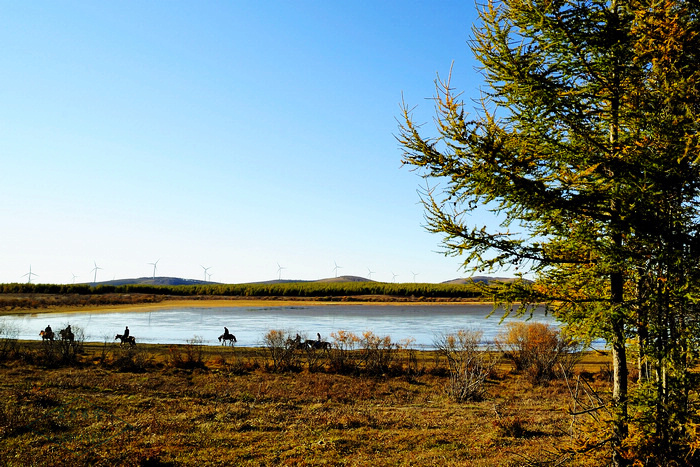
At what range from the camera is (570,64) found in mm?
7309

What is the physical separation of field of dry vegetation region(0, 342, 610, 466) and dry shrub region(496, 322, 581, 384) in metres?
0.75

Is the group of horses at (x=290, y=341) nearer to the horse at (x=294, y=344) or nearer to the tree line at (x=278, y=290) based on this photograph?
the horse at (x=294, y=344)

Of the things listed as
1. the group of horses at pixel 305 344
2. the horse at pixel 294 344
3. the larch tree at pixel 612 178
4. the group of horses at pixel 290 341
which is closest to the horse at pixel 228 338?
the group of horses at pixel 290 341

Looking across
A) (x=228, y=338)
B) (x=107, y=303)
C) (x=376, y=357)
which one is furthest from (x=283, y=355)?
(x=107, y=303)

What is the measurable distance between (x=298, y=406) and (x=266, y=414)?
1.91 meters

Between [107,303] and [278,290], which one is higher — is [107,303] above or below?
below

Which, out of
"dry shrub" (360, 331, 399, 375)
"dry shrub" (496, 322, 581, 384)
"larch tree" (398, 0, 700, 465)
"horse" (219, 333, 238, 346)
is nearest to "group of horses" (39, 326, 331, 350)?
"dry shrub" (360, 331, 399, 375)

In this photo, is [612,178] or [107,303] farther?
[107,303]

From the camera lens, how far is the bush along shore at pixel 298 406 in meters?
10.8

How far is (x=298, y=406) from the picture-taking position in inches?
672

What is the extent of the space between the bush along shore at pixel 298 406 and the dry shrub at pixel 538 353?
0.09 m

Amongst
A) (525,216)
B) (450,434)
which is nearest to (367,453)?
(450,434)

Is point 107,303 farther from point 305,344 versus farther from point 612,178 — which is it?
point 612,178

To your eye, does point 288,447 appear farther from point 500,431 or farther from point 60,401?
point 60,401
